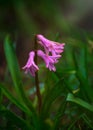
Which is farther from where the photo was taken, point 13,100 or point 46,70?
point 46,70

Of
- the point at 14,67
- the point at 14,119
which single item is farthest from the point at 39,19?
the point at 14,119

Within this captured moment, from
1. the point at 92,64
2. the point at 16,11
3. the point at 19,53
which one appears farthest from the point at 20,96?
the point at 16,11

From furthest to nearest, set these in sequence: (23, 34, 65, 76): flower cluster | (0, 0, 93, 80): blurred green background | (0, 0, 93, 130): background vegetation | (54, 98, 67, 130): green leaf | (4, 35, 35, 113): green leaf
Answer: (0, 0, 93, 80): blurred green background → (4, 35, 35, 113): green leaf → (0, 0, 93, 130): background vegetation → (54, 98, 67, 130): green leaf → (23, 34, 65, 76): flower cluster

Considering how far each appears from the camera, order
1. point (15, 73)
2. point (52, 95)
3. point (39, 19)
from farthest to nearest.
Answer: point (39, 19) → point (15, 73) → point (52, 95)

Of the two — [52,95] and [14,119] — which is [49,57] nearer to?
[52,95]

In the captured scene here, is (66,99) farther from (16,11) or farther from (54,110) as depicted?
(16,11)

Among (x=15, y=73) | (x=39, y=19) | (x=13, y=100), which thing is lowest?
(x=13, y=100)

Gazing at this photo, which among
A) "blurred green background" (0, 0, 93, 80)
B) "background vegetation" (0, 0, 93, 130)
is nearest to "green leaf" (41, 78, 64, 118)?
"background vegetation" (0, 0, 93, 130)

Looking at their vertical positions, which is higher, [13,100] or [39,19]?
[39,19]

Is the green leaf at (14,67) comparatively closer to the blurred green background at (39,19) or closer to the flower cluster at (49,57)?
the flower cluster at (49,57)

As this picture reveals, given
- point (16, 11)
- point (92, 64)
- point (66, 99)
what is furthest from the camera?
point (16, 11)

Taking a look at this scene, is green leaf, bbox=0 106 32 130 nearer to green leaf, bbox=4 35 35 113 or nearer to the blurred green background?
green leaf, bbox=4 35 35 113
